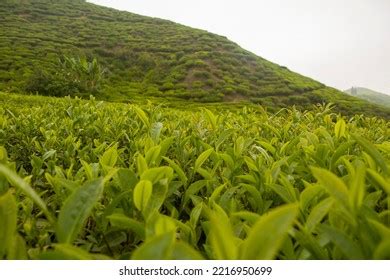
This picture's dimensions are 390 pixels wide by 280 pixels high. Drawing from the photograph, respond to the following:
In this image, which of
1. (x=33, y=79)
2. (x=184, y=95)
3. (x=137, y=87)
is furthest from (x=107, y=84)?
(x=33, y=79)

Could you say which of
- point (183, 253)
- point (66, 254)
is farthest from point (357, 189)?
point (66, 254)

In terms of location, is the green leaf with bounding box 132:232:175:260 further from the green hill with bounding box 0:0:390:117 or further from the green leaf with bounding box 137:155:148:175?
the green hill with bounding box 0:0:390:117

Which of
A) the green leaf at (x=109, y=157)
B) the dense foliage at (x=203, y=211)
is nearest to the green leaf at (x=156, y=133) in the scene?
the dense foliage at (x=203, y=211)

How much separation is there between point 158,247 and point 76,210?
0.19 meters

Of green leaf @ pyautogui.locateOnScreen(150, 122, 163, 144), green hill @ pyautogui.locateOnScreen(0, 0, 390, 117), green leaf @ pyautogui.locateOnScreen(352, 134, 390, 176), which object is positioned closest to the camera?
green leaf @ pyautogui.locateOnScreen(352, 134, 390, 176)

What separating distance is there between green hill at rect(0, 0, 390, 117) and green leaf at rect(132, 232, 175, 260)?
21.3 metres

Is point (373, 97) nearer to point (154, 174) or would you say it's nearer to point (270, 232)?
point (154, 174)

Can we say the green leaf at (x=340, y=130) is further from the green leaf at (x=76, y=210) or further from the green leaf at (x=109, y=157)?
the green leaf at (x=76, y=210)

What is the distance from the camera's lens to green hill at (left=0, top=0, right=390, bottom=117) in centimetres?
2600

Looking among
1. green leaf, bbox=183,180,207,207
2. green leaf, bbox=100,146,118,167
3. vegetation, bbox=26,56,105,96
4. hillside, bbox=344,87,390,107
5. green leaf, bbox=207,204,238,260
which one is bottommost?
hillside, bbox=344,87,390,107

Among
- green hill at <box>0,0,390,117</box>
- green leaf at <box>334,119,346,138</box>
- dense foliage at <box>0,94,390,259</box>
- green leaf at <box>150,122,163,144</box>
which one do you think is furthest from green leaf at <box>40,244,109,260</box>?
green hill at <box>0,0,390,117</box>

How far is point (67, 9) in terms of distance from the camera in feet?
140

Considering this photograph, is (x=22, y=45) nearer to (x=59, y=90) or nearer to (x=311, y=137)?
(x=59, y=90)
